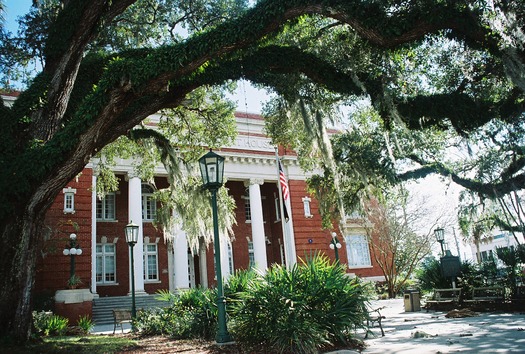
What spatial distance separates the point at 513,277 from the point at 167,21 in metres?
12.5

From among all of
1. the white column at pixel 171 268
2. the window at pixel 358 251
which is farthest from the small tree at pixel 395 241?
the white column at pixel 171 268

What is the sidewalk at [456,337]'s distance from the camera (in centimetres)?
662

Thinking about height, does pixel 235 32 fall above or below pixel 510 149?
above

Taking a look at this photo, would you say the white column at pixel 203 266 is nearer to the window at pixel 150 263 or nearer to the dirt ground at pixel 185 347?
the window at pixel 150 263

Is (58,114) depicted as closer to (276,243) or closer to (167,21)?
(167,21)

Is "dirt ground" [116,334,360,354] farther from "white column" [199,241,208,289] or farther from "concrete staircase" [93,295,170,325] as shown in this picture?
"white column" [199,241,208,289]

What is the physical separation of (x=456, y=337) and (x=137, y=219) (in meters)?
18.4

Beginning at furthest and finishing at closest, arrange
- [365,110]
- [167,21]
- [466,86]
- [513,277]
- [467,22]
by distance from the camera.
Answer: [365,110] → [167,21] → [513,277] → [466,86] → [467,22]

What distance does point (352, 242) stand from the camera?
3080 centimetres

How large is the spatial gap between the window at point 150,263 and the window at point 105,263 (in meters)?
1.88

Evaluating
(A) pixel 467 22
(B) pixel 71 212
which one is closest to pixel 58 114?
(A) pixel 467 22

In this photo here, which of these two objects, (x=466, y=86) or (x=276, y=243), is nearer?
(x=466, y=86)

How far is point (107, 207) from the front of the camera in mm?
26453

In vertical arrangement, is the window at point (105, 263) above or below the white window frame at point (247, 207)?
below
